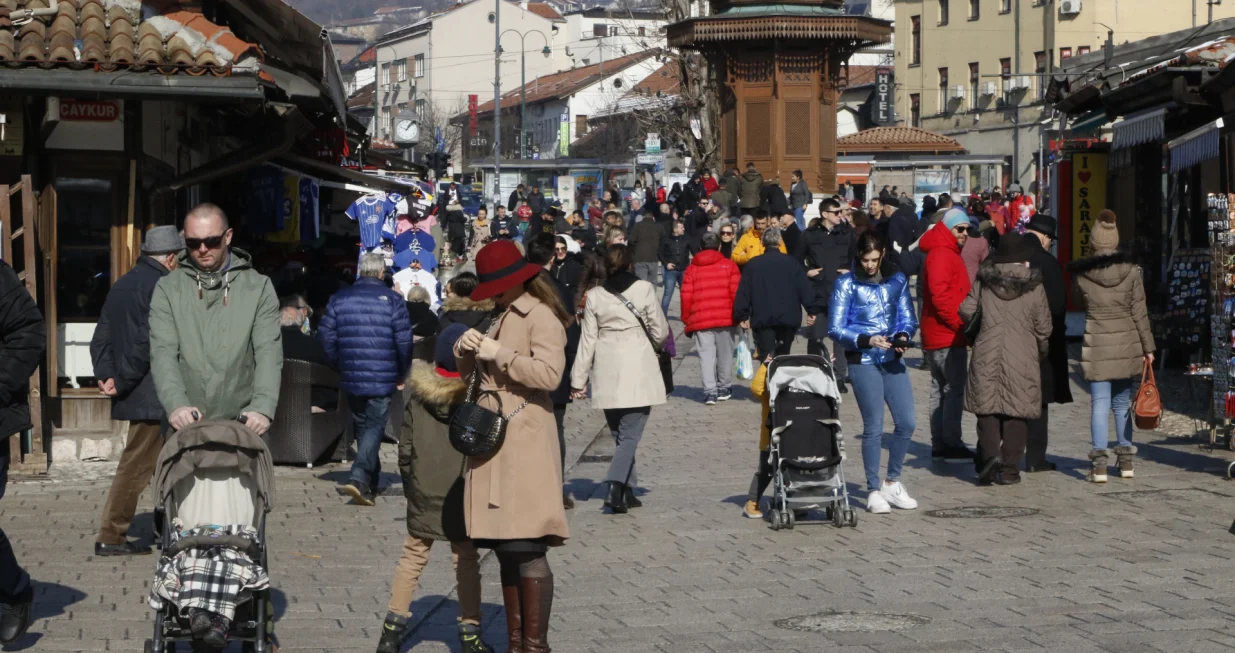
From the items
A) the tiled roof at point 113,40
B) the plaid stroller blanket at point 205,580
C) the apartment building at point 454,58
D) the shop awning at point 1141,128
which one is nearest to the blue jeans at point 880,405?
the tiled roof at point 113,40

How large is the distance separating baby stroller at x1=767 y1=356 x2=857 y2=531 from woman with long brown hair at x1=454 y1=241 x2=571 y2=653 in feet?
13.9

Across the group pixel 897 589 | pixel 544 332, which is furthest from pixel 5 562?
pixel 897 589

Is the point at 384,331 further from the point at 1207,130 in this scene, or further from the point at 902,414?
the point at 1207,130

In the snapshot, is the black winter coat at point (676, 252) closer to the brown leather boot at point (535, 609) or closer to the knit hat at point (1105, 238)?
the knit hat at point (1105, 238)

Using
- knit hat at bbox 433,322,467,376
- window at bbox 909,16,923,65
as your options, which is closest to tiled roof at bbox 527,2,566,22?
window at bbox 909,16,923,65

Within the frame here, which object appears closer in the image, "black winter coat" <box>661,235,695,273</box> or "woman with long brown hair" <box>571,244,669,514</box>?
"woman with long brown hair" <box>571,244,669,514</box>

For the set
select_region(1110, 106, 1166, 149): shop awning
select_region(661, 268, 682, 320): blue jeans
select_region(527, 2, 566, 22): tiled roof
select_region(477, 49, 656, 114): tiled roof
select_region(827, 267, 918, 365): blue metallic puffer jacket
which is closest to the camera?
select_region(827, 267, 918, 365): blue metallic puffer jacket

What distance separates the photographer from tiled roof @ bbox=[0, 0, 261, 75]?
12.4m

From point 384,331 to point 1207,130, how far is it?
7515mm

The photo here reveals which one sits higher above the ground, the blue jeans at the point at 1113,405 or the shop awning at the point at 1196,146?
the shop awning at the point at 1196,146

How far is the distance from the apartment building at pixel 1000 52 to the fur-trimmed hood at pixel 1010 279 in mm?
50439

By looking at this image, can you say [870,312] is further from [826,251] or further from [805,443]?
[826,251]

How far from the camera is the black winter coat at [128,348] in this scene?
399 inches

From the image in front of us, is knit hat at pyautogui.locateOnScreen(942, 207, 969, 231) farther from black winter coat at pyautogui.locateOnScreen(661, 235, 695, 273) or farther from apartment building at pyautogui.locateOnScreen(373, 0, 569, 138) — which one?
apartment building at pyautogui.locateOnScreen(373, 0, 569, 138)
